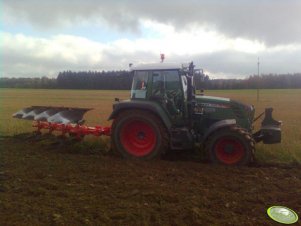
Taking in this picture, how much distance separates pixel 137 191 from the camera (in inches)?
258

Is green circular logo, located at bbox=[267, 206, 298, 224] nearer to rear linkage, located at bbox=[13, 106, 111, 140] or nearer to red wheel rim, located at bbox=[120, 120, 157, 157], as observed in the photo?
red wheel rim, located at bbox=[120, 120, 157, 157]

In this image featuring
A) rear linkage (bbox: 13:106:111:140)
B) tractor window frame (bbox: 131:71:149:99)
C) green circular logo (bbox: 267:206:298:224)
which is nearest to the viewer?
green circular logo (bbox: 267:206:298:224)

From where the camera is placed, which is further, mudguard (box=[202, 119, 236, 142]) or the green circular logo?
mudguard (box=[202, 119, 236, 142])

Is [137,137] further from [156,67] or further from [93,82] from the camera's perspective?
[93,82]

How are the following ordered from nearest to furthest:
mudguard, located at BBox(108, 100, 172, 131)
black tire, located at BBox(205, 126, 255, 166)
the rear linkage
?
black tire, located at BBox(205, 126, 255, 166) < mudguard, located at BBox(108, 100, 172, 131) < the rear linkage

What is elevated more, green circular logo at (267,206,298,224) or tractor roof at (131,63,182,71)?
tractor roof at (131,63,182,71)

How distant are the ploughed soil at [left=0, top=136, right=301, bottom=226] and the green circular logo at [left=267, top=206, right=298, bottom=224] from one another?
Answer: 0.34 feet

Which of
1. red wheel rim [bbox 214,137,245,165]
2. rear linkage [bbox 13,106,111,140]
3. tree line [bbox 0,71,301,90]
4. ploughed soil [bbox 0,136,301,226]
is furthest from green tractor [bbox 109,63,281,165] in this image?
tree line [bbox 0,71,301,90]

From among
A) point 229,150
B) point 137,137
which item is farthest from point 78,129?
point 229,150

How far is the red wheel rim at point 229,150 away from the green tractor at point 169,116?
11.5 inches

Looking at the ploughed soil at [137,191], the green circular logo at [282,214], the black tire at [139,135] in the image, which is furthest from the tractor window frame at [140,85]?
the green circular logo at [282,214]

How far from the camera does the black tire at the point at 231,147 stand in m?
8.52

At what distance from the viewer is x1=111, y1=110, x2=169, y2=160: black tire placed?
9211 mm

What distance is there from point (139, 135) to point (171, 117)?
0.91 m
